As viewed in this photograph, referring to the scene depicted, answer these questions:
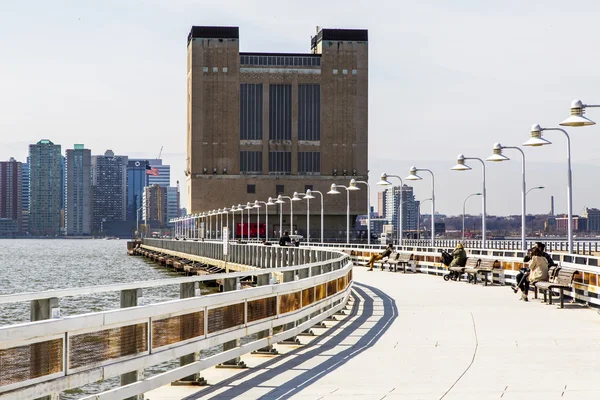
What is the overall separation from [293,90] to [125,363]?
158m

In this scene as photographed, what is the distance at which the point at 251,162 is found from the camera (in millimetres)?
164750

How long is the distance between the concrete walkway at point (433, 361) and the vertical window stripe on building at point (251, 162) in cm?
14105

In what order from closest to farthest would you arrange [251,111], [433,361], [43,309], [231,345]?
[43,309] → [231,345] → [433,361] → [251,111]

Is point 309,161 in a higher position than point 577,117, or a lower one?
higher

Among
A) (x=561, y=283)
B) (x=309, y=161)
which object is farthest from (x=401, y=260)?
(x=309, y=161)

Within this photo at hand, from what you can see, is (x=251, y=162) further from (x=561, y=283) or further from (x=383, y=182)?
(x=561, y=283)

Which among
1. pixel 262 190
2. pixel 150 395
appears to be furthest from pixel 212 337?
pixel 262 190

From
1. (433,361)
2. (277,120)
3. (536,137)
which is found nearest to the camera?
(433,361)

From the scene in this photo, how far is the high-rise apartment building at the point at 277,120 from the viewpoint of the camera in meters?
162

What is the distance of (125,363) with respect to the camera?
31.7 ft

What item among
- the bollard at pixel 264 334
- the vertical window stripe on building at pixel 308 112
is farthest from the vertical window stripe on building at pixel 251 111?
the bollard at pixel 264 334

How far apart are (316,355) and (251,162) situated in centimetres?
15050

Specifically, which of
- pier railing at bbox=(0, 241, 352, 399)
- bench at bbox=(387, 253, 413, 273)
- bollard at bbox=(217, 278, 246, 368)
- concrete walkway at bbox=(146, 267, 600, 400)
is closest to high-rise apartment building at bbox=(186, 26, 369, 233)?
bench at bbox=(387, 253, 413, 273)

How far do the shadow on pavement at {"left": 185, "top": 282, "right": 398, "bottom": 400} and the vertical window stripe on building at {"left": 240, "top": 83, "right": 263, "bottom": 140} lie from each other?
14303 cm
